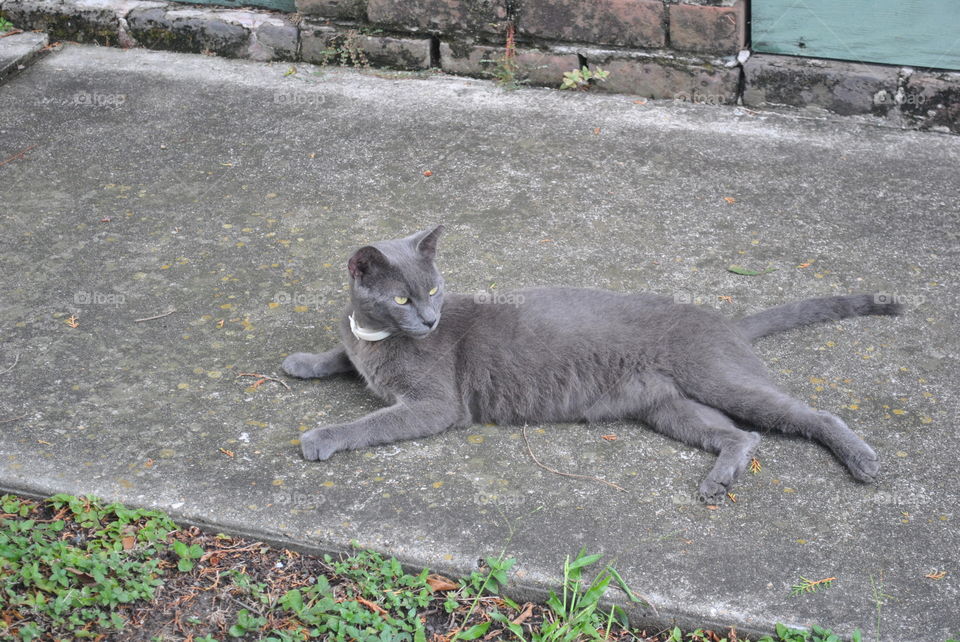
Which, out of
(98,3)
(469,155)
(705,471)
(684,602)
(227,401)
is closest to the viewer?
(684,602)

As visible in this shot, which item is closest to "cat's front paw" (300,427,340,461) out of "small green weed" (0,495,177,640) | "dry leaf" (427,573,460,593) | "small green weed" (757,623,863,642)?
"small green weed" (0,495,177,640)

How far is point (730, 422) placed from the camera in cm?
284

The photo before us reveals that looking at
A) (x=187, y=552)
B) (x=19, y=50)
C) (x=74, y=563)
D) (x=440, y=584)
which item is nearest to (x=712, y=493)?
(x=440, y=584)

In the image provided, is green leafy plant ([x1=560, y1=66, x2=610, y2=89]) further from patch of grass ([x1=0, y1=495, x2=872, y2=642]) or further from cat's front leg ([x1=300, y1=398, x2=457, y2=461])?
patch of grass ([x1=0, y1=495, x2=872, y2=642])

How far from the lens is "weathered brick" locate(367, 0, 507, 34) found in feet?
16.3

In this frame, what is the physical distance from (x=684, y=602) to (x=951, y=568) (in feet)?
2.32

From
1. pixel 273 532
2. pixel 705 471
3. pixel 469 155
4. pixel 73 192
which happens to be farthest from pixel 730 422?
pixel 73 192

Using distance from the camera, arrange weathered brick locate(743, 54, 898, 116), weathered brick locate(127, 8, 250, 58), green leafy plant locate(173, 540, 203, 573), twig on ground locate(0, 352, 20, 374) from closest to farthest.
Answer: green leafy plant locate(173, 540, 203, 573)
twig on ground locate(0, 352, 20, 374)
weathered brick locate(743, 54, 898, 116)
weathered brick locate(127, 8, 250, 58)

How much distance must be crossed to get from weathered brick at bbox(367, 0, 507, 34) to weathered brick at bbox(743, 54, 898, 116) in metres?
1.36

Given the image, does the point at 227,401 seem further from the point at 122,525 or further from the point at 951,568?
the point at 951,568

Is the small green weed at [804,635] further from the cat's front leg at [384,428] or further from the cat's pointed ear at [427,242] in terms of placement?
the cat's pointed ear at [427,242]

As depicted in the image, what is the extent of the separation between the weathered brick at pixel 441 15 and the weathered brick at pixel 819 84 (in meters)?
1.36

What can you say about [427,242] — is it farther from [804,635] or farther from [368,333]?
[804,635]

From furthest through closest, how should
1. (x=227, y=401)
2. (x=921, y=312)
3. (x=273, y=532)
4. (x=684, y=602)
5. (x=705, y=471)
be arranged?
(x=921, y=312)
(x=227, y=401)
(x=705, y=471)
(x=273, y=532)
(x=684, y=602)
